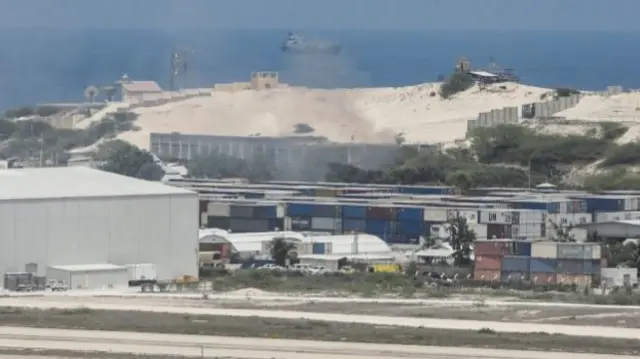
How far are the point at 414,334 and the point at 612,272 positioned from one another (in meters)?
15.1

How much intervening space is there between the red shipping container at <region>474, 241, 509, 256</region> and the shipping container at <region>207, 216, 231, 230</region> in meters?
15.0

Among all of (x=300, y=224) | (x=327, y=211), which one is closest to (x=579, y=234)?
(x=327, y=211)

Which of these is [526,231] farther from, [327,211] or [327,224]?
[327,211]

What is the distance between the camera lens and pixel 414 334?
42.1 metres

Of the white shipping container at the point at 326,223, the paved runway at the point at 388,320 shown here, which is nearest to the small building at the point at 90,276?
the paved runway at the point at 388,320

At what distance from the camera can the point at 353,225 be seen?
6975 cm

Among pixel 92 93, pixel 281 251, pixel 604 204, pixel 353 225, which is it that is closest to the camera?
pixel 281 251

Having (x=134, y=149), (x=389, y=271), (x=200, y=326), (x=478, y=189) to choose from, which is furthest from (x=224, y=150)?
(x=200, y=326)

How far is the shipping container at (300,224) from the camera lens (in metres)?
70.5

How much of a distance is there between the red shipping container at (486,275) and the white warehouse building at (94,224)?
7.30m

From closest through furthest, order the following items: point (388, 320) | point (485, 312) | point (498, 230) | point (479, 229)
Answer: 1. point (388, 320)
2. point (485, 312)
3. point (498, 230)
4. point (479, 229)

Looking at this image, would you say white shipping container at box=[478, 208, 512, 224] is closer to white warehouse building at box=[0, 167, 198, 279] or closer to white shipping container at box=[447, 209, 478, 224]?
white shipping container at box=[447, 209, 478, 224]

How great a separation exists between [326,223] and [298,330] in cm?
2795

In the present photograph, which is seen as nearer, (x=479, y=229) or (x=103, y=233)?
(x=103, y=233)
